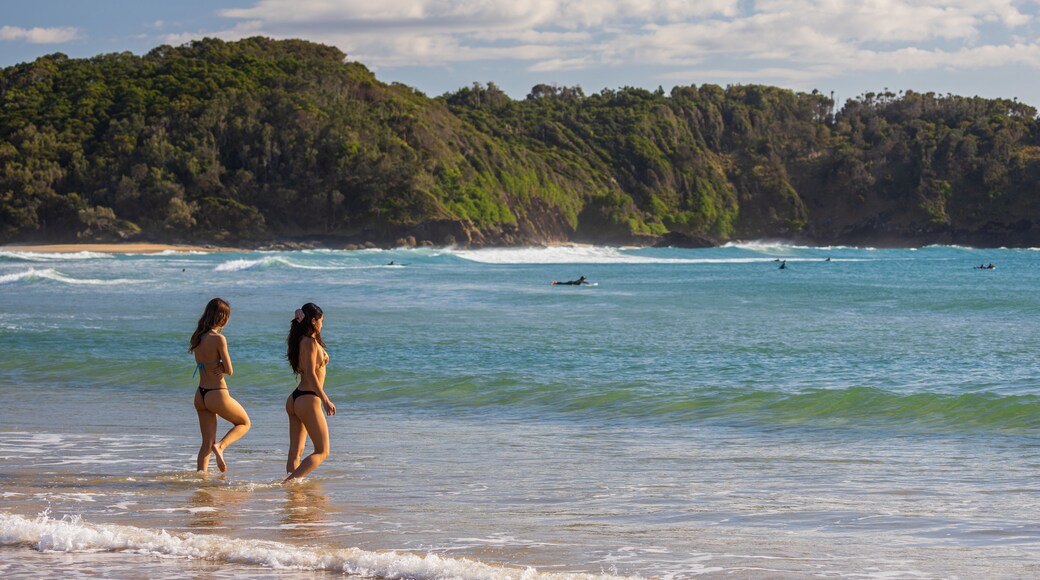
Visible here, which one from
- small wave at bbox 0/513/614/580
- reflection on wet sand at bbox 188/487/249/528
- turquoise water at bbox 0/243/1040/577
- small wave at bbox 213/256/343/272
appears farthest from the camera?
small wave at bbox 213/256/343/272

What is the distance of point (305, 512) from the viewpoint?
277 inches

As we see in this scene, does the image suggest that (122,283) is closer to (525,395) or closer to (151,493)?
(525,395)

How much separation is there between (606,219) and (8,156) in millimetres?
70199

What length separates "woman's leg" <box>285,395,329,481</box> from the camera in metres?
7.86

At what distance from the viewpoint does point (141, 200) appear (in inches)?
4230

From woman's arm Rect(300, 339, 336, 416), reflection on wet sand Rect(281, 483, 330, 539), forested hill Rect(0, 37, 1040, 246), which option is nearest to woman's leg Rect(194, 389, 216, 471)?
reflection on wet sand Rect(281, 483, 330, 539)

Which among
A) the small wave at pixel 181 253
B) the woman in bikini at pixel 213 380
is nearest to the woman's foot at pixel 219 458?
the woman in bikini at pixel 213 380

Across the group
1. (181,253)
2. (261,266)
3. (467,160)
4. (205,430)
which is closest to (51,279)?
(261,266)

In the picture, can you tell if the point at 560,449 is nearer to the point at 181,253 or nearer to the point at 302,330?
the point at 302,330

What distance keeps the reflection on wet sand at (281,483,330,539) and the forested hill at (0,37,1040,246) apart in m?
102

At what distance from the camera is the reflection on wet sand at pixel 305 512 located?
255 inches

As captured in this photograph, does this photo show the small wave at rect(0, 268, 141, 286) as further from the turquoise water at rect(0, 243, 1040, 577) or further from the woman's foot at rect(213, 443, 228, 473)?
the woman's foot at rect(213, 443, 228, 473)

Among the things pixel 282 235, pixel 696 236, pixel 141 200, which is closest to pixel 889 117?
pixel 696 236

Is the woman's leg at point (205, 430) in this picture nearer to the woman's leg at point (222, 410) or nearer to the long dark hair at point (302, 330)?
the woman's leg at point (222, 410)
